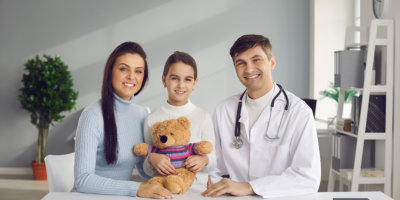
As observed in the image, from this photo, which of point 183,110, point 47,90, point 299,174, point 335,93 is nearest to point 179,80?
point 183,110

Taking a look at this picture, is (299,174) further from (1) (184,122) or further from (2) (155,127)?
(2) (155,127)

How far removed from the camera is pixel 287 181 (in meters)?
1.72

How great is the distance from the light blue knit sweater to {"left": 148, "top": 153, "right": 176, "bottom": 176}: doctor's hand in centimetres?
14

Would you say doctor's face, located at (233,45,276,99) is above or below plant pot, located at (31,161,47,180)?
above

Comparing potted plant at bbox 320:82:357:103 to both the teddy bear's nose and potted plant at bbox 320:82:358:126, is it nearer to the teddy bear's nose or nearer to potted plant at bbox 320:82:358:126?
potted plant at bbox 320:82:358:126

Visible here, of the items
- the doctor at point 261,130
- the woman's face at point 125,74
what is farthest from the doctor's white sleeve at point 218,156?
the woman's face at point 125,74

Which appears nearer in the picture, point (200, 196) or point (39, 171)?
point (200, 196)

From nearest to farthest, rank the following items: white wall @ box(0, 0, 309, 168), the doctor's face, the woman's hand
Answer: the woman's hand, the doctor's face, white wall @ box(0, 0, 309, 168)

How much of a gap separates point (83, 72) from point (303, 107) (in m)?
4.33

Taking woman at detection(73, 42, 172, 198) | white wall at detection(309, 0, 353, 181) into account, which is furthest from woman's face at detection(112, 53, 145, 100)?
white wall at detection(309, 0, 353, 181)

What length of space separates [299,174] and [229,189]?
0.33 metres

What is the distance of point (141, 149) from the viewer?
1.85m

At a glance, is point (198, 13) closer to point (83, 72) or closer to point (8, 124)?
point (83, 72)

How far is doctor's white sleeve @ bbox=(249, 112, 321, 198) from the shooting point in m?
1.68
